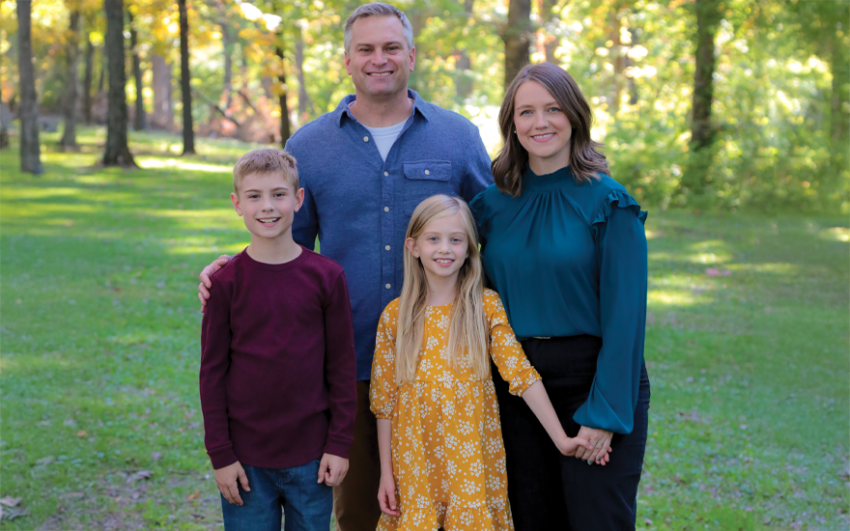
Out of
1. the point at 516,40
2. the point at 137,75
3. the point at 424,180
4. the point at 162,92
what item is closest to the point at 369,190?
the point at 424,180

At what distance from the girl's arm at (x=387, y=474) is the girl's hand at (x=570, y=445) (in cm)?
63

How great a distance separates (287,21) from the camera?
15219 mm

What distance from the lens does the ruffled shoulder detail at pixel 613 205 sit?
250cm

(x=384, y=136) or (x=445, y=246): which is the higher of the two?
(x=384, y=136)

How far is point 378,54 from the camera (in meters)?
3.03

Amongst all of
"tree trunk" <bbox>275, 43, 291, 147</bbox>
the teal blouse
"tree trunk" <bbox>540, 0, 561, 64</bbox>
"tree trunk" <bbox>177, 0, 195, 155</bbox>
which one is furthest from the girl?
"tree trunk" <bbox>177, 0, 195, 155</bbox>

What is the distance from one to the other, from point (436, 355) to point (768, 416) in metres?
4.17

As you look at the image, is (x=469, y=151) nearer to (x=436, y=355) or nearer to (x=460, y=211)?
(x=460, y=211)

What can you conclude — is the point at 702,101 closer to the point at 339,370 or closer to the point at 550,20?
the point at 550,20

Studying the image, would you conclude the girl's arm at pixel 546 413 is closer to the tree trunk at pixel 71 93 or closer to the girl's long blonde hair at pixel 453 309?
the girl's long blonde hair at pixel 453 309

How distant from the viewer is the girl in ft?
8.73

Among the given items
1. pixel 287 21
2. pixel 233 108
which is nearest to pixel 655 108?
pixel 287 21

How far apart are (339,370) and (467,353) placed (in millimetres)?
446

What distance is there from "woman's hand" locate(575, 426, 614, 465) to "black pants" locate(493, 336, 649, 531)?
1.1 inches
